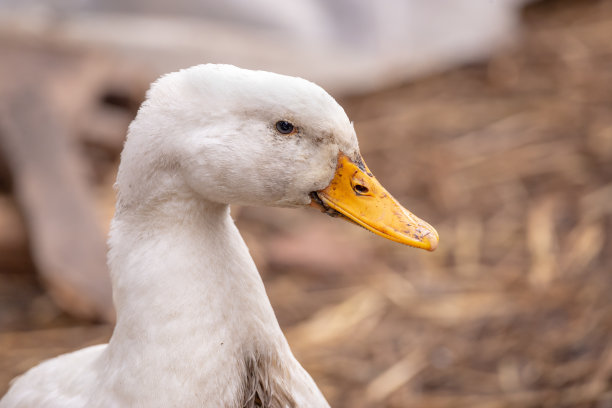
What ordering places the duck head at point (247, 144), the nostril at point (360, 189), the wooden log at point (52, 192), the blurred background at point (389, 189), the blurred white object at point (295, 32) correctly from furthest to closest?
the blurred white object at point (295, 32), the wooden log at point (52, 192), the blurred background at point (389, 189), the nostril at point (360, 189), the duck head at point (247, 144)

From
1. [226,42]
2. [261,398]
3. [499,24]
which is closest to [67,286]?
[261,398]

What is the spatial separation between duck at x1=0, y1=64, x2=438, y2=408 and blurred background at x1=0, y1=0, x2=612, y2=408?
1386 mm

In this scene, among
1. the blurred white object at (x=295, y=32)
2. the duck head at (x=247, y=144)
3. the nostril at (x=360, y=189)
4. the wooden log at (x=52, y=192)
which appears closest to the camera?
the duck head at (x=247, y=144)

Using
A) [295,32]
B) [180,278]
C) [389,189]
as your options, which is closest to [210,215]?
[180,278]

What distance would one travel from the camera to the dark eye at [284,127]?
1363mm

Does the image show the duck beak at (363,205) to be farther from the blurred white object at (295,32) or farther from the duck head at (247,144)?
the blurred white object at (295,32)

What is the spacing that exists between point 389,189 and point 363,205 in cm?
272

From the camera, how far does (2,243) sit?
328 cm

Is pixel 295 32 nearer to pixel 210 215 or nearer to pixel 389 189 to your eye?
pixel 389 189

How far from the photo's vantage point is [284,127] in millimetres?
1369

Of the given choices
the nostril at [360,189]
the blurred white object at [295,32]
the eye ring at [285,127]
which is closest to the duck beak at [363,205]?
the nostril at [360,189]

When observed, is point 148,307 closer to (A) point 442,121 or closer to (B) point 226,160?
(B) point 226,160

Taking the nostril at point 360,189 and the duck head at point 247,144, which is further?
the nostril at point 360,189

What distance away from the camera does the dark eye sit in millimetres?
1363
